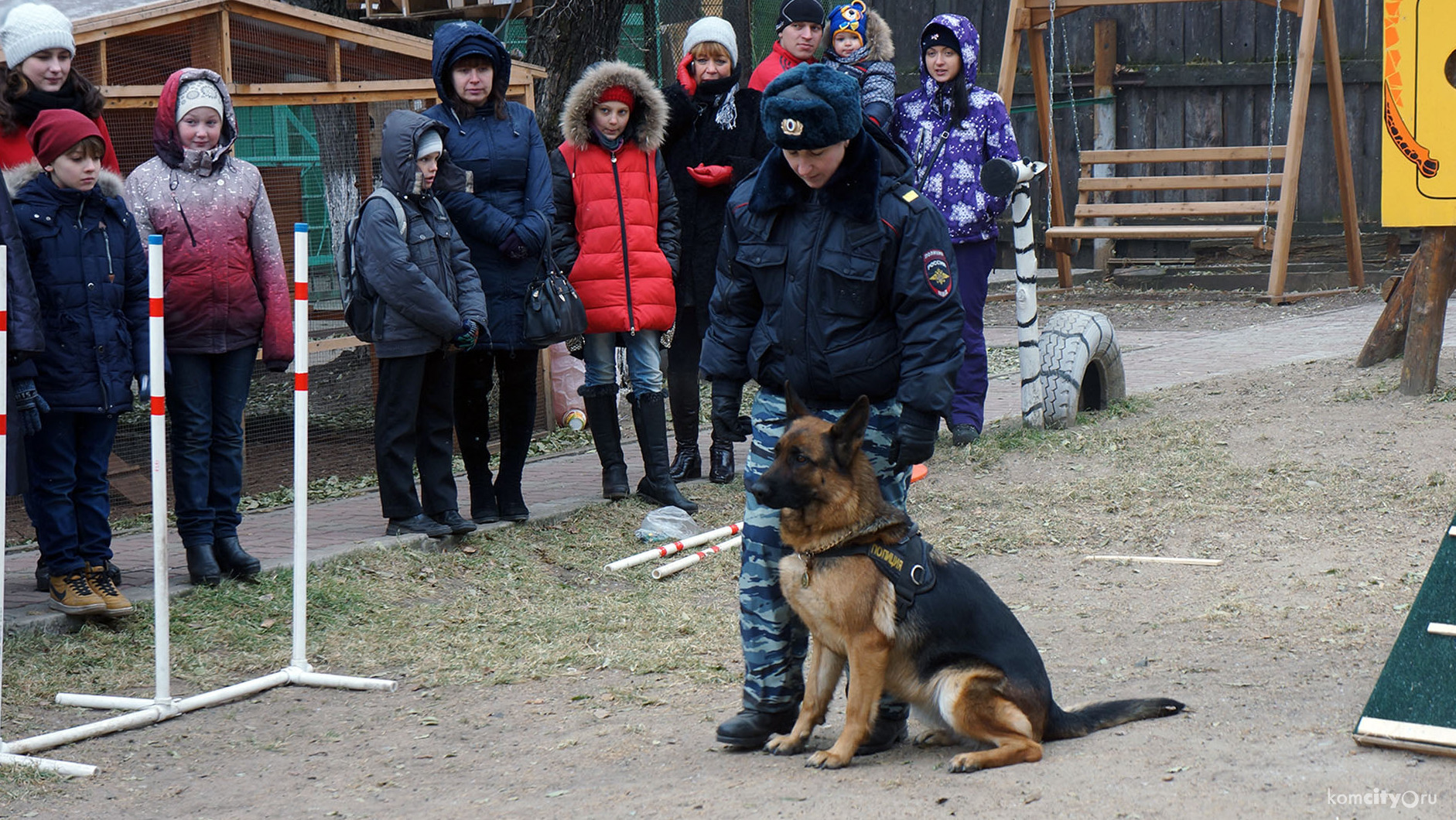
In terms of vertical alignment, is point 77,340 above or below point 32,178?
below

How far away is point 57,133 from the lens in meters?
5.29

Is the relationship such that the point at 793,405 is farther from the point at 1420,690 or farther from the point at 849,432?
the point at 1420,690

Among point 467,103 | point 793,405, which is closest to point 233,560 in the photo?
point 467,103

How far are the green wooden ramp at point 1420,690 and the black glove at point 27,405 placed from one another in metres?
4.38

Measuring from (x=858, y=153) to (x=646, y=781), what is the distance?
6.05 ft

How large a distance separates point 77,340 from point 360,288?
1293mm

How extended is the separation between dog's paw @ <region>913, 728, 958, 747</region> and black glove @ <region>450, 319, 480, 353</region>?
3.05 metres

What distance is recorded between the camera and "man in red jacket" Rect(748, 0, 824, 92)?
778 centimetres

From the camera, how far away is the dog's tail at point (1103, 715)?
3.99 metres

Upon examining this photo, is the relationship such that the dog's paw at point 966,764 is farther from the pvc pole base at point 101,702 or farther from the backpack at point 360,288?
the backpack at point 360,288

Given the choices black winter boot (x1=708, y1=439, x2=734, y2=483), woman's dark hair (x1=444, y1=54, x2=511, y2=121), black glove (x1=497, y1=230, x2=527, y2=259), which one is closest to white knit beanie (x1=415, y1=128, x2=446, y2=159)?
woman's dark hair (x1=444, y1=54, x2=511, y2=121)

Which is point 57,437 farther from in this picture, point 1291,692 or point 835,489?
point 1291,692

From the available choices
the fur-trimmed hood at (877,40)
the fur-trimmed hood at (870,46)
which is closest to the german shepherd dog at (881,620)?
the fur-trimmed hood at (870,46)

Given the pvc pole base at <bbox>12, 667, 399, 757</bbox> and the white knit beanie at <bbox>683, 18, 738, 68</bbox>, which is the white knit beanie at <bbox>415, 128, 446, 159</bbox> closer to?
the white knit beanie at <bbox>683, 18, 738, 68</bbox>
